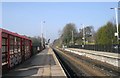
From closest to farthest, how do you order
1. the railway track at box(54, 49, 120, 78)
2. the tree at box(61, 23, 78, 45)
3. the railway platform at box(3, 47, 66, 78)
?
the railway platform at box(3, 47, 66, 78) → the railway track at box(54, 49, 120, 78) → the tree at box(61, 23, 78, 45)

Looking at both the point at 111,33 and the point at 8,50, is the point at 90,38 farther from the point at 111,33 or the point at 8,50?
the point at 8,50

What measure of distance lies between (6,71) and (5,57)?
896 mm

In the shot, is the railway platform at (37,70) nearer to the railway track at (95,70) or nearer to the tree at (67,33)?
the railway track at (95,70)

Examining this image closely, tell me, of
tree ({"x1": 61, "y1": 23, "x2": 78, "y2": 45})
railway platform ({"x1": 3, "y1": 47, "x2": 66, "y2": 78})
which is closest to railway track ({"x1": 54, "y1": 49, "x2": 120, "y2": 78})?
railway platform ({"x1": 3, "y1": 47, "x2": 66, "y2": 78})

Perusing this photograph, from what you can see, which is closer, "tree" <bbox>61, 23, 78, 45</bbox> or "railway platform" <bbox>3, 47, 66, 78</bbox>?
"railway platform" <bbox>3, 47, 66, 78</bbox>

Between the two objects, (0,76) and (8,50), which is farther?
(8,50)

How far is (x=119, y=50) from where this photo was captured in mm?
43031

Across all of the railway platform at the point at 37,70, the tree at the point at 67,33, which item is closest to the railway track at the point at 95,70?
the railway platform at the point at 37,70

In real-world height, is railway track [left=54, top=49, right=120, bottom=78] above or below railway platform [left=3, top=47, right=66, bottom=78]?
below

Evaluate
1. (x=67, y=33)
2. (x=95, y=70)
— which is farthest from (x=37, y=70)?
(x=67, y=33)

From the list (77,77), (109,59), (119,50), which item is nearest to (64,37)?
(119,50)

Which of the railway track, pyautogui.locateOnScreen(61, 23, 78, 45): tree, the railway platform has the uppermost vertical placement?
pyautogui.locateOnScreen(61, 23, 78, 45): tree

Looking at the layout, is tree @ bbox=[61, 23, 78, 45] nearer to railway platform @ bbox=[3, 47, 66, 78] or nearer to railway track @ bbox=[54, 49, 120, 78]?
railway track @ bbox=[54, 49, 120, 78]

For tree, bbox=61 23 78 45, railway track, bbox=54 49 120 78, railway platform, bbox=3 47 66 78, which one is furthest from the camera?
tree, bbox=61 23 78 45
